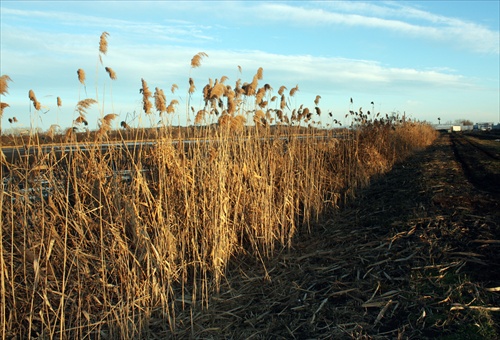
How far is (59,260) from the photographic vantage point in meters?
3.95

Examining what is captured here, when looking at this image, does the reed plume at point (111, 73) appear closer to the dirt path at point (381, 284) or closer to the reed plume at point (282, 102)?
the dirt path at point (381, 284)

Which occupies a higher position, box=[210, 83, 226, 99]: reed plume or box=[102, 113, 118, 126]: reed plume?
box=[210, 83, 226, 99]: reed plume

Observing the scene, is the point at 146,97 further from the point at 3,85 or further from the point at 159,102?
the point at 3,85

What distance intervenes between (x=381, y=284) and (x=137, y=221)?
7.42 feet

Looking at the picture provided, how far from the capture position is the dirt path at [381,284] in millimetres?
3195

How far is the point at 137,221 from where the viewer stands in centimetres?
402

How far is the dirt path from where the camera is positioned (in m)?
3.20

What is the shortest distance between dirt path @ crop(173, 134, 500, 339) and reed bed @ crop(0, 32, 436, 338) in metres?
0.37

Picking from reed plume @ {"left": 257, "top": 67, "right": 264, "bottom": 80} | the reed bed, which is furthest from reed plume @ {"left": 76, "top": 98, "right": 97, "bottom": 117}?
reed plume @ {"left": 257, "top": 67, "right": 264, "bottom": 80}

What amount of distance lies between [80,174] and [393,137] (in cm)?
1298

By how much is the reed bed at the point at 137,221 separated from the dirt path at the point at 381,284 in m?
0.37

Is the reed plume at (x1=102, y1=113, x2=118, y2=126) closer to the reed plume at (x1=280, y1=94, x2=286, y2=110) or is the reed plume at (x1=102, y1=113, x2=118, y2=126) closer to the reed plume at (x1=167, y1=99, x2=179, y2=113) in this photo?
the reed plume at (x1=167, y1=99, x2=179, y2=113)

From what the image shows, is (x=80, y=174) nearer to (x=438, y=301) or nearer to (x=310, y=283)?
(x=310, y=283)

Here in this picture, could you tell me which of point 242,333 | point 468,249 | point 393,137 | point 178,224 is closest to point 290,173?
point 178,224
